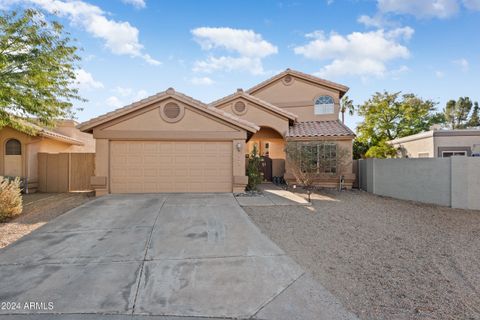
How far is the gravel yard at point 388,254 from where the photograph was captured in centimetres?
336

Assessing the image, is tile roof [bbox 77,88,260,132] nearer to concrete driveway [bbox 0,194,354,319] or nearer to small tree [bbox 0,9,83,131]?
small tree [bbox 0,9,83,131]

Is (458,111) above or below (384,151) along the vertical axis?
above

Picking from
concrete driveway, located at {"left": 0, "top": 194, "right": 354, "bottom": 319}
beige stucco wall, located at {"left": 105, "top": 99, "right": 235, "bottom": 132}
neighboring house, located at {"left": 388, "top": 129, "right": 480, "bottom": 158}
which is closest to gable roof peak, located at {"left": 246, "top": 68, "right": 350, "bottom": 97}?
neighboring house, located at {"left": 388, "top": 129, "right": 480, "bottom": 158}

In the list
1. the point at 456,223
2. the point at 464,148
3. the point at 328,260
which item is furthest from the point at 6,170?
the point at 464,148

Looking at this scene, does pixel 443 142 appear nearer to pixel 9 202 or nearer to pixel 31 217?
pixel 31 217

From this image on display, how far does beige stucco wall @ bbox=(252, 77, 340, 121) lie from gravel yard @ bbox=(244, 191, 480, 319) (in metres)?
10.2

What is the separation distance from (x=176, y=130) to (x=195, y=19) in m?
7.19

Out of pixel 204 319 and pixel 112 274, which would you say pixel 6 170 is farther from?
pixel 204 319

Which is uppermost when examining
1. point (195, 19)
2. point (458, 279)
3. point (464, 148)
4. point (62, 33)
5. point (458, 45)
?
point (195, 19)

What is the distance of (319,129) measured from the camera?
50.4ft

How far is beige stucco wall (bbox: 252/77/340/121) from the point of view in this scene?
17781 millimetres

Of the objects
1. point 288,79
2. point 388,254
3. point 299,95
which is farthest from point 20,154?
point 299,95

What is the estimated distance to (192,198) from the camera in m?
9.98

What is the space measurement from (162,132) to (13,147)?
892cm
